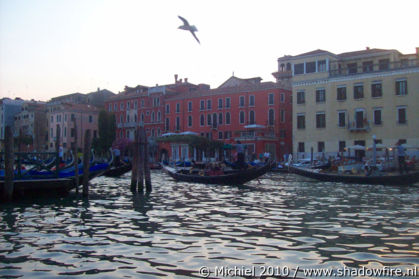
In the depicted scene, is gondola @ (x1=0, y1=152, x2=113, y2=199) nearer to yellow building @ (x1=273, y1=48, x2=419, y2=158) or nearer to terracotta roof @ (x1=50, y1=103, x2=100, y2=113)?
yellow building @ (x1=273, y1=48, x2=419, y2=158)

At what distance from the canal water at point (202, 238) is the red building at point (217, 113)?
24.6 meters

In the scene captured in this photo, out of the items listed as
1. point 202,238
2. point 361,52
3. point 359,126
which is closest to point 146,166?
point 202,238

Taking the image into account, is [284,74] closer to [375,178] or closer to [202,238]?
[375,178]

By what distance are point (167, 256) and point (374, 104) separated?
2780 centimetres

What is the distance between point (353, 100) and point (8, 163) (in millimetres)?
25894

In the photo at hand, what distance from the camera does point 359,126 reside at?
101 feet

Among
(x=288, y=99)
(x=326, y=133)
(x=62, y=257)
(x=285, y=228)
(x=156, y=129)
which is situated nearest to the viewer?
(x=62, y=257)

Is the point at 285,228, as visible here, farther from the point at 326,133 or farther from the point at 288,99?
the point at 288,99

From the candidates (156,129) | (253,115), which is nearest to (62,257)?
(253,115)

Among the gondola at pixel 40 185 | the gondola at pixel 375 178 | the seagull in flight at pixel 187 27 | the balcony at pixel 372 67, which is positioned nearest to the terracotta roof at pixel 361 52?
the balcony at pixel 372 67

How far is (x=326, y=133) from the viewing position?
3244 cm

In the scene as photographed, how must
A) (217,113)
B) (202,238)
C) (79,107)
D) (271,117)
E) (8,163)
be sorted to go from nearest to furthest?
(202,238) < (8,163) < (271,117) < (217,113) < (79,107)

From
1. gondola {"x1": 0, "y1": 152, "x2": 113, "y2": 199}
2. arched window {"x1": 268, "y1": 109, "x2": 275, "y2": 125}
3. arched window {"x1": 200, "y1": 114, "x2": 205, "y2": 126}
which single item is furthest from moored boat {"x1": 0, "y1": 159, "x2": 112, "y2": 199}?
arched window {"x1": 200, "y1": 114, "x2": 205, "y2": 126}

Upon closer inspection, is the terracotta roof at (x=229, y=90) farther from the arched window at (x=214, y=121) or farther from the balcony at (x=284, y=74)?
the balcony at (x=284, y=74)
